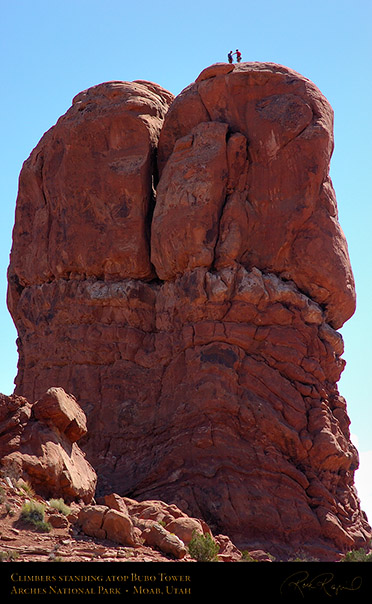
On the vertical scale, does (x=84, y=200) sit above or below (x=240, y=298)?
above

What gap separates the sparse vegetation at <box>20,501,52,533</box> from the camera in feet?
55.2

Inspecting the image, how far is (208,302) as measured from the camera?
27.3m

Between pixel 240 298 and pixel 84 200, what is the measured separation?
6447 millimetres

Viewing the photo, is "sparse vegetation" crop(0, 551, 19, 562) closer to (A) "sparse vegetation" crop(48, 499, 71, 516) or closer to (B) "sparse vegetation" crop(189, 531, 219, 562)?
(A) "sparse vegetation" crop(48, 499, 71, 516)

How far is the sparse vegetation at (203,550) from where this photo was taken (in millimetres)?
17422

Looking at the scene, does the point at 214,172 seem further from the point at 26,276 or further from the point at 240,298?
the point at 26,276

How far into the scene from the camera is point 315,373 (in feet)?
89.9

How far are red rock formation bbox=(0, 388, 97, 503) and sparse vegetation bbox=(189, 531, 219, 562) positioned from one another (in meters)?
3.36

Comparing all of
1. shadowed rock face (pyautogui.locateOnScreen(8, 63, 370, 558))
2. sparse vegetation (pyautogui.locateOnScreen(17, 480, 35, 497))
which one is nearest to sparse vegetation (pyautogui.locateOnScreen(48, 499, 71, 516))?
sparse vegetation (pyautogui.locateOnScreen(17, 480, 35, 497))

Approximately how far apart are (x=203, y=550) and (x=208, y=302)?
10737 mm
